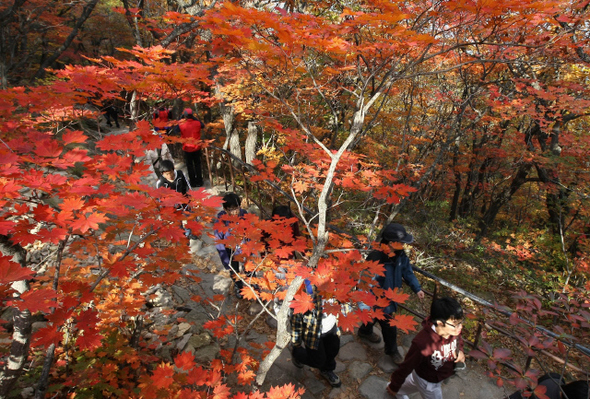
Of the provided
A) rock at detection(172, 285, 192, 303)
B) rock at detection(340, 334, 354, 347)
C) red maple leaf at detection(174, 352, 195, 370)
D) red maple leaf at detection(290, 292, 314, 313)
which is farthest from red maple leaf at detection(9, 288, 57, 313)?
rock at detection(340, 334, 354, 347)

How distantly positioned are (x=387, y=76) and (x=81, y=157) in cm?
292

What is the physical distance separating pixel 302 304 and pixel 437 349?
1485 mm

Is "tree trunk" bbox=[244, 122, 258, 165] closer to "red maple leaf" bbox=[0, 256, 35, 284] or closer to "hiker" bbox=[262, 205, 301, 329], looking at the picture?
"hiker" bbox=[262, 205, 301, 329]

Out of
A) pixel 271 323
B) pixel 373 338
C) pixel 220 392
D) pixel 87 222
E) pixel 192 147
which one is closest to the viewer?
pixel 87 222

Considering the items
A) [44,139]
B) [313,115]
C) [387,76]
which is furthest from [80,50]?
[387,76]

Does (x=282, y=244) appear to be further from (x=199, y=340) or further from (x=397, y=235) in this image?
(x=199, y=340)

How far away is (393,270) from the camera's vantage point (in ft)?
12.2

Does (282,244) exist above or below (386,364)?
above

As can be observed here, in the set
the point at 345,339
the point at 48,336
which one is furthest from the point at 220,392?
the point at 345,339

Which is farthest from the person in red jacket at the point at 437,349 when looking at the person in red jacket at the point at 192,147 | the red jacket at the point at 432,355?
the person in red jacket at the point at 192,147

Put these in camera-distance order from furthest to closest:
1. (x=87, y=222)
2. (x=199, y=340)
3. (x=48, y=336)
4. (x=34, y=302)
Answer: (x=199, y=340) < (x=48, y=336) < (x=87, y=222) < (x=34, y=302)

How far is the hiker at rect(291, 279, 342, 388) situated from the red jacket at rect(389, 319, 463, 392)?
0.89m

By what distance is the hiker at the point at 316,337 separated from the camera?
3.07 m

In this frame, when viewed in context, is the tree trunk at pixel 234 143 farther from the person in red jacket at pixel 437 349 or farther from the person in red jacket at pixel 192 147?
the person in red jacket at pixel 437 349
